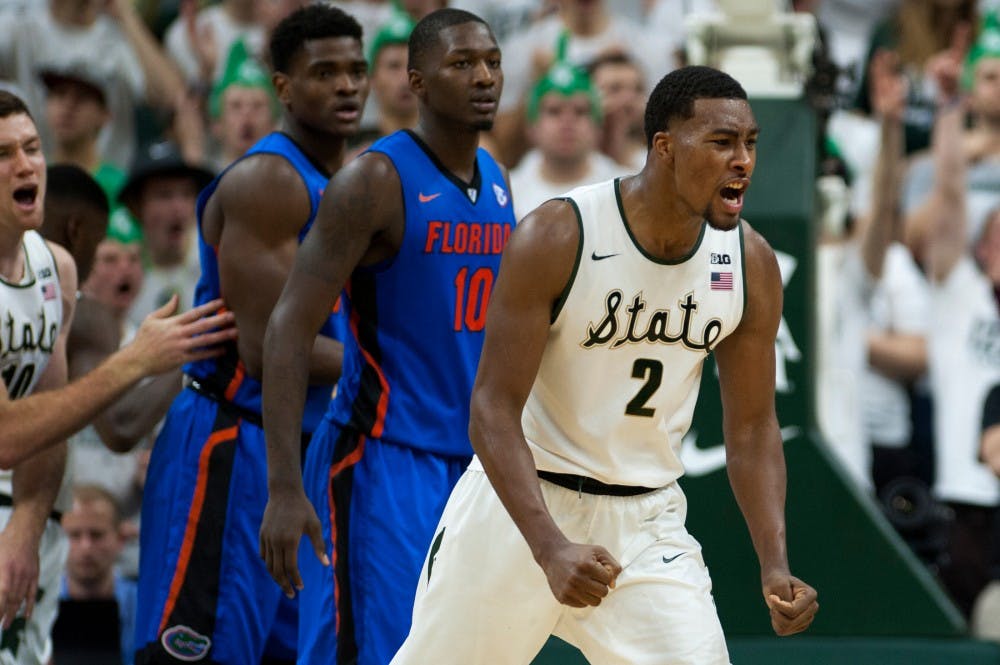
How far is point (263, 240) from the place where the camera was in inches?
216

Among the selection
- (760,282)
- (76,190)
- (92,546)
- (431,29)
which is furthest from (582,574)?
(92,546)

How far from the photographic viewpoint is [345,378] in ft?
16.9

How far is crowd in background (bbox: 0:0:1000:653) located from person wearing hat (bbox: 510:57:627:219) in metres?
0.01

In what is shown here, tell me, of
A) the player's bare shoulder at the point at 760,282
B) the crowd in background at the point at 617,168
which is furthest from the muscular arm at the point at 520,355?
the crowd in background at the point at 617,168

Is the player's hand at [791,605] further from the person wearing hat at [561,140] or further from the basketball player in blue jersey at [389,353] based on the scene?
the person wearing hat at [561,140]

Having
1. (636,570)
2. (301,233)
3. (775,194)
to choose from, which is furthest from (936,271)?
(636,570)

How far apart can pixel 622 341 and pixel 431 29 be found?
1338 mm

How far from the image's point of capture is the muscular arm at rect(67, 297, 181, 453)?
6.12 m

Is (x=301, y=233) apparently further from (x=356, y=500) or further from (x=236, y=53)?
(x=236, y=53)

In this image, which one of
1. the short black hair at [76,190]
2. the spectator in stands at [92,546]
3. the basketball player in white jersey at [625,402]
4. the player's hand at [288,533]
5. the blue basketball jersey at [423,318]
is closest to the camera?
the basketball player in white jersey at [625,402]

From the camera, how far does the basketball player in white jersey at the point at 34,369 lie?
17.3ft

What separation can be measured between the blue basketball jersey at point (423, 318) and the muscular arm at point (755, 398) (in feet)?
2.78

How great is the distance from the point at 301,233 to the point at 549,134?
312 cm

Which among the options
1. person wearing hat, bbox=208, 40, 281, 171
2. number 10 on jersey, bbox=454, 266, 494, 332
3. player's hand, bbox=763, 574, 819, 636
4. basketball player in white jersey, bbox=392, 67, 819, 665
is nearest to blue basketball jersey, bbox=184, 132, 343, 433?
number 10 on jersey, bbox=454, 266, 494, 332
